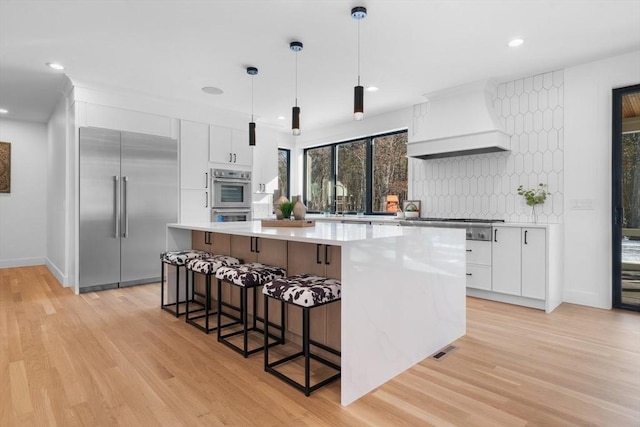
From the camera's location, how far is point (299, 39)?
123 inches

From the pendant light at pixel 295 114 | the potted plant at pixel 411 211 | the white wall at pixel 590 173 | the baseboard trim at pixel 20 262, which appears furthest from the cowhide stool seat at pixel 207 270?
the baseboard trim at pixel 20 262

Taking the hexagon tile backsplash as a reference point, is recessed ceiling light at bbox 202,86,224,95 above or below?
above

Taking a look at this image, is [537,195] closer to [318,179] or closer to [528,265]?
[528,265]

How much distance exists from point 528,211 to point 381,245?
2.89 meters

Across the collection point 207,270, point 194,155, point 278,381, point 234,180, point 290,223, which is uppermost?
point 194,155

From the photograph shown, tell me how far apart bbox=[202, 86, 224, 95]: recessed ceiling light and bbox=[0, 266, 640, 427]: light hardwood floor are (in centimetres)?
283

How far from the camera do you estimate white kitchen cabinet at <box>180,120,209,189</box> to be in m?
5.04

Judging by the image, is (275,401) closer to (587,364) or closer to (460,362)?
(460,362)

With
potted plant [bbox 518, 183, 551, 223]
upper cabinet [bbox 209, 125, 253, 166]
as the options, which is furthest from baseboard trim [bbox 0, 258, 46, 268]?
potted plant [bbox 518, 183, 551, 223]

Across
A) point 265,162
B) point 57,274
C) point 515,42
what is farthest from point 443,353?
point 57,274

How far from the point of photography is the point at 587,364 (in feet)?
7.50

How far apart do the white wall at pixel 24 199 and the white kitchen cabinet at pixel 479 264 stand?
6.97 m

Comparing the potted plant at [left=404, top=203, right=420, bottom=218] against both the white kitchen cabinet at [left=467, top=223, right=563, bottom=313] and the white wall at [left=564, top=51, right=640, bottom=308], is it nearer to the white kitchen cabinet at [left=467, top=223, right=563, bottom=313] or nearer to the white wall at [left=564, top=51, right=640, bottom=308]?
the white kitchen cabinet at [left=467, top=223, right=563, bottom=313]

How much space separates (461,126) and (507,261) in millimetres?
1629
